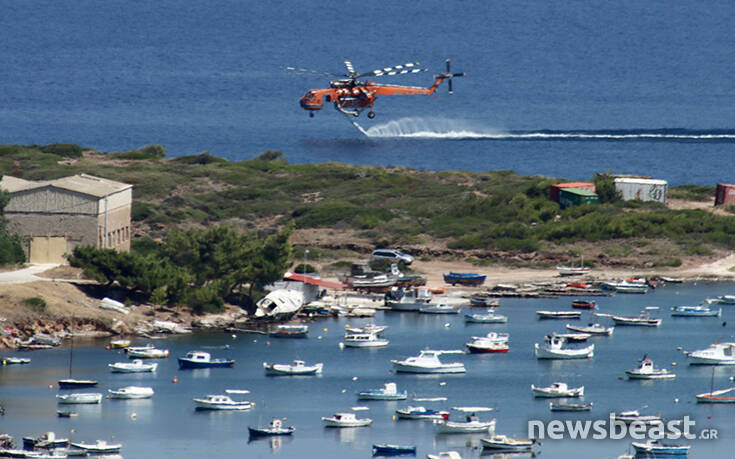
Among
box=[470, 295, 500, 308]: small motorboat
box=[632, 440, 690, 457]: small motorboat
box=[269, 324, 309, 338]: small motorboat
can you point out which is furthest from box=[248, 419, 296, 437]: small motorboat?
box=[470, 295, 500, 308]: small motorboat

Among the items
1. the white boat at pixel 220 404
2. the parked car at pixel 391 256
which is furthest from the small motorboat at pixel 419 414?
the parked car at pixel 391 256

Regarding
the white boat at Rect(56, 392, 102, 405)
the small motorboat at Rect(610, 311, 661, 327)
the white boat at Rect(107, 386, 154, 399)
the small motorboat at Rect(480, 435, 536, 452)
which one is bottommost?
the small motorboat at Rect(480, 435, 536, 452)

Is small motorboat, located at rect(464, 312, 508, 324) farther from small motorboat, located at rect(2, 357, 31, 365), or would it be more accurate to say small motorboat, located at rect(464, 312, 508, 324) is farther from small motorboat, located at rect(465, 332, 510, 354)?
small motorboat, located at rect(2, 357, 31, 365)

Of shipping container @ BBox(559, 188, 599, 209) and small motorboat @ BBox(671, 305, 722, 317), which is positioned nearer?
small motorboat @ BBox(671, 305, 722, 317)

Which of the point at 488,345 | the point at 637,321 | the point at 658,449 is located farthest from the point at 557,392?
the point at 637,321

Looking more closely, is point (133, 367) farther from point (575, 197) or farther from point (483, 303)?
point (575, 197)

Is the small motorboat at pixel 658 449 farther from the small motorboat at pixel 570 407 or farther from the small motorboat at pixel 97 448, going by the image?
the small motorboat at pixel 97 448
